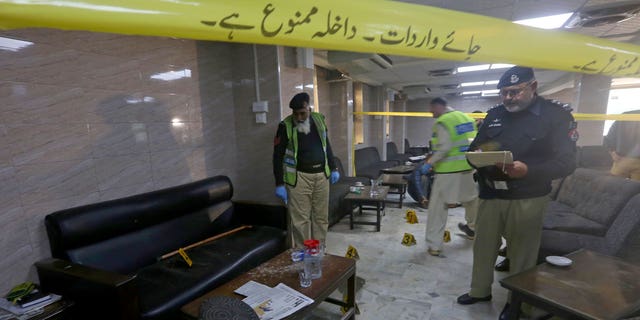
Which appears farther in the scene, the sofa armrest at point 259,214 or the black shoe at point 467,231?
the black shoe at point 467,231

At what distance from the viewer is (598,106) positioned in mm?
5113

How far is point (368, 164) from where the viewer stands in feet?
19.3

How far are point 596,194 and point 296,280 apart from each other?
8.39ft

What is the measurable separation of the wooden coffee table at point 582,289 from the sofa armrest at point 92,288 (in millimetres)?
1726

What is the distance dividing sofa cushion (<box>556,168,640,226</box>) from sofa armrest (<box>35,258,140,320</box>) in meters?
3.06

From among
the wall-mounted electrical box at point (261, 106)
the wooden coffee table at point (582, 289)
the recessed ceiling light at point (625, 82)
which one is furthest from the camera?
the recessed ceiling light at point (625, 82)

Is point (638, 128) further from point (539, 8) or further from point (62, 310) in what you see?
point (62, 310)

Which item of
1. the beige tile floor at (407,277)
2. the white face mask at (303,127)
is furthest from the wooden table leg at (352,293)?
the white face mask at (303,127)

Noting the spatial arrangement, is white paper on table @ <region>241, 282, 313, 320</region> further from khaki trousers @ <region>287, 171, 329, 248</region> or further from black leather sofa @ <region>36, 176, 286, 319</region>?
khaki trousers @ <region>287, 171, 329, 248</region>

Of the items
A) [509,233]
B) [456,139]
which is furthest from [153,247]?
[456,139]

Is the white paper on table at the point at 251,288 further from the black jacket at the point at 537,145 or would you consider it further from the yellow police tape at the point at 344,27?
the black jacket at the point at 537,145

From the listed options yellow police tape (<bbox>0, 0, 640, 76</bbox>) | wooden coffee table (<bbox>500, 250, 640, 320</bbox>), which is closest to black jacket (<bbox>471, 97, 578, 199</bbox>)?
yellow police tape (<bbox>0, 0, 640, 76</bbox>)

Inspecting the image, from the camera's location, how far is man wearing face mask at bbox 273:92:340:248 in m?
2.33

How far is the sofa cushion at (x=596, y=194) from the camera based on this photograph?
6.56ft
